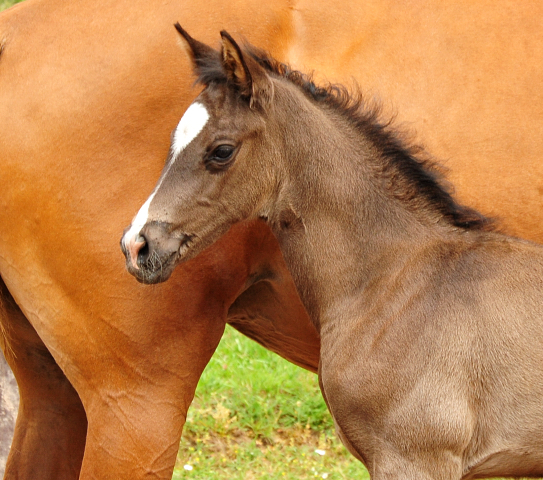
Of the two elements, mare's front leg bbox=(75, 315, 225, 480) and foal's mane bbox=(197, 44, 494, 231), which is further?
mare's front leg bbox=(75, 315, 225, 480)

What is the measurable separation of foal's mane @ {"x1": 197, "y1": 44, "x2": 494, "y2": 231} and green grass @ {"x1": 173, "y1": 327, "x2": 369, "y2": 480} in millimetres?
2443

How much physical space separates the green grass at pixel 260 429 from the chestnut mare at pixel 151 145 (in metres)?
1.97

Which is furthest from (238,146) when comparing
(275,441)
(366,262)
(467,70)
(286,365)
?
(286,365)

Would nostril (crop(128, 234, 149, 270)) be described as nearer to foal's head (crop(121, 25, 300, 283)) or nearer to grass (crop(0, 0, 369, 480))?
foal's head (crop(121, 25, 300, 283))

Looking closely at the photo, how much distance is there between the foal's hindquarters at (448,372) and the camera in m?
2.76

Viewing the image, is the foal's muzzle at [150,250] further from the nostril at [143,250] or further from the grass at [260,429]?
the grass at [260,429]

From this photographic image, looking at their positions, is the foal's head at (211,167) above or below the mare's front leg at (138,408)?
above

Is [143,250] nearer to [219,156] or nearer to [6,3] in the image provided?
[219,156]

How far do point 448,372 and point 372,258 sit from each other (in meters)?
0.49

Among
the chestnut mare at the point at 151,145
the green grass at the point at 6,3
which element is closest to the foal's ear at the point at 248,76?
the chestnut mare at the point at 151,145

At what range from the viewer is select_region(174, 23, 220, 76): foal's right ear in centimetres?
296

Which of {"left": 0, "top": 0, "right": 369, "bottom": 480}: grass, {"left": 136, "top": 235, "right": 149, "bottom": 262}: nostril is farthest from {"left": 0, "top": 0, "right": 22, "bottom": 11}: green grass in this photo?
{"left": 136, "top": 235, "right": 149, "bottom": 262}: nostril

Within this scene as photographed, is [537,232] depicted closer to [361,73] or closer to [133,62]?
[361,73]

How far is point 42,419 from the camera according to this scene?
3738mm
